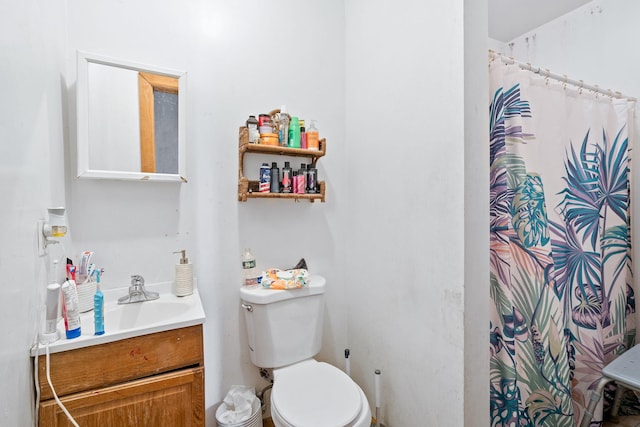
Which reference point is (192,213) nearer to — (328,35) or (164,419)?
(164,419)

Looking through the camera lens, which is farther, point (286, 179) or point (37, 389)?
point (286, 179)

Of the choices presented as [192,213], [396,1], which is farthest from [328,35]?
[192,213]

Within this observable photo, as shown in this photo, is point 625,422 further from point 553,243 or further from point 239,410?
point 239,410

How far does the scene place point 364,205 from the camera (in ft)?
5.31

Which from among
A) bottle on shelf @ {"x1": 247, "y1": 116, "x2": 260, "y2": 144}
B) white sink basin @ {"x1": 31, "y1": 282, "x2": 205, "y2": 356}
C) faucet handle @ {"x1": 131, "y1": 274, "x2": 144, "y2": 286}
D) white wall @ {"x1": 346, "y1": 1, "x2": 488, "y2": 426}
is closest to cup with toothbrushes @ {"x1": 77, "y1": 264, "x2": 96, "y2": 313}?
white sink basin @ {"x1": 31, "y1": 282, "x2": 205, "y2": 356}

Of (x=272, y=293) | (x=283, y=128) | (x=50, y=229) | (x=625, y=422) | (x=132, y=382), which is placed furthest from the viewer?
(x=625, y=422)

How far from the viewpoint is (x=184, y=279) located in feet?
4.30

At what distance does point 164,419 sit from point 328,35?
6.65 ft

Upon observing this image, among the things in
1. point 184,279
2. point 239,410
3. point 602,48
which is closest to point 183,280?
point 184,279

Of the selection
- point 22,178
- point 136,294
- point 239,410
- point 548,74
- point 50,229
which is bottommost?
point 239,410

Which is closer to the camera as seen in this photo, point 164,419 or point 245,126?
point 164,419

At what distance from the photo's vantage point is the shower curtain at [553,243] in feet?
4.20

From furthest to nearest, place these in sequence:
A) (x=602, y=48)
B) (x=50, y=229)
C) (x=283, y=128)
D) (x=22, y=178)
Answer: (x=602, y=48), (x=283, y=128), (x=50, y=229), (x=22, y=178)

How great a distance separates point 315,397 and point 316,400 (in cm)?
2
